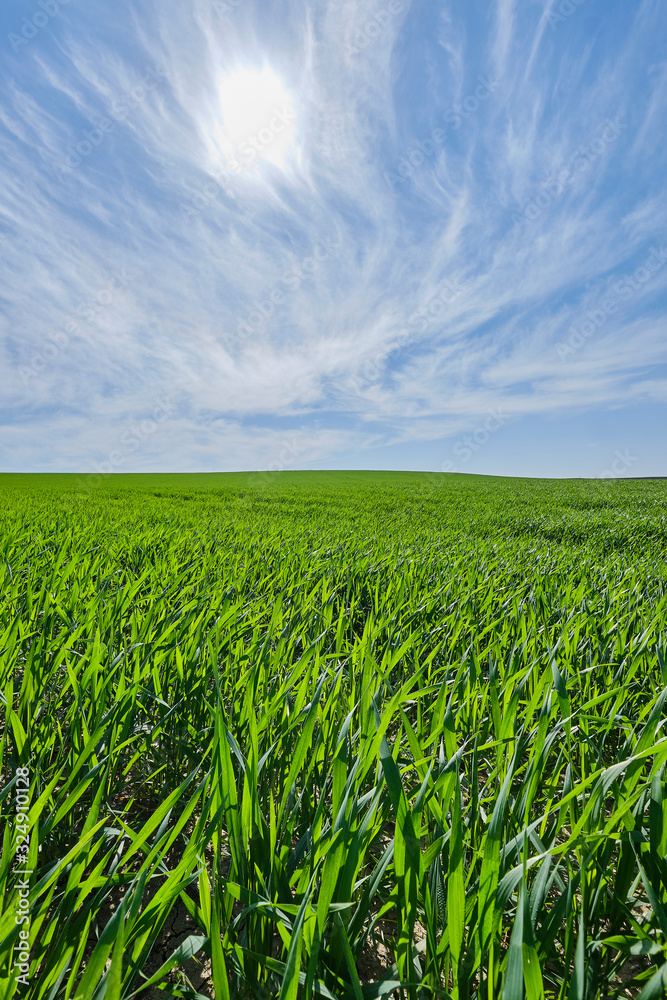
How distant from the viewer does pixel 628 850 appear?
97 centimetres

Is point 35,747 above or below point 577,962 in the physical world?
below

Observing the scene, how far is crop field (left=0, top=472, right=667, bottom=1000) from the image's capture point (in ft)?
2.65

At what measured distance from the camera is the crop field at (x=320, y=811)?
807 millimetres

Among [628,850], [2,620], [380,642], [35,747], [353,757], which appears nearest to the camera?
[628,850]

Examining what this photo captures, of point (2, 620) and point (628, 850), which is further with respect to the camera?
point (2, 620)

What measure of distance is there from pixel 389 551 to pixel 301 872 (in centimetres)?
399

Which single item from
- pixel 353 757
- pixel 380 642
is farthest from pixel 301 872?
pixel 380 642

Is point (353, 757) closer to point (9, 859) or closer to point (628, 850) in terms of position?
point (628, 850)

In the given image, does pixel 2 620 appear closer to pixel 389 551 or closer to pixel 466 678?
pixel 466 678

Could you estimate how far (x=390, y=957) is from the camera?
105 centimetres

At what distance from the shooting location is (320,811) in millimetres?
986

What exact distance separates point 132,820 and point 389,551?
3.66 meters

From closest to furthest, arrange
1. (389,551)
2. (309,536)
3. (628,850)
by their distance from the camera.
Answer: (628,850), (389,551), (309,536)

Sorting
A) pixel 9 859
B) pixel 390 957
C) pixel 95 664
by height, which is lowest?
pixel 390 957
